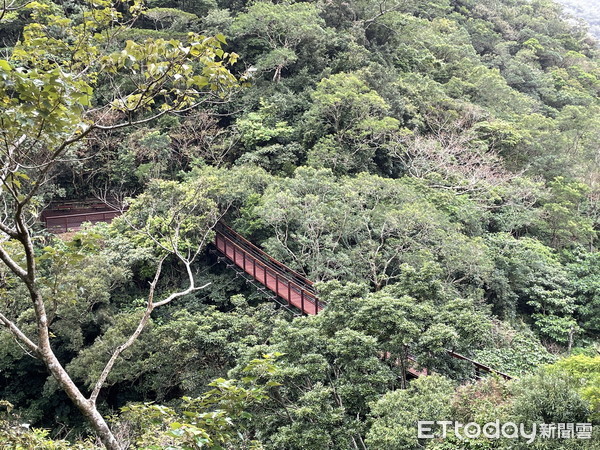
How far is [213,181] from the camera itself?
12273 millimetres

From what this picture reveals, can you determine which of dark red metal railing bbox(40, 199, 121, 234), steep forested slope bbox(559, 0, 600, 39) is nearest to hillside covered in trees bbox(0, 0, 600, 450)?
dark red metal railing bbox(40, 199, 121, 234)

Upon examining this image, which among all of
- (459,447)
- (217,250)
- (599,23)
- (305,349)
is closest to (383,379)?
(305,349)

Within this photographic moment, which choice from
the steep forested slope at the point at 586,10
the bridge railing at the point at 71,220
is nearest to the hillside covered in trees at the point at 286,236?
the bridge railing at the point at 71,220

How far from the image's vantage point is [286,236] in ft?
38.4

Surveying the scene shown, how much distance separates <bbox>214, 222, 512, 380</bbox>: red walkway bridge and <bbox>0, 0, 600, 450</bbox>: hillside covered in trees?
16.9 inches

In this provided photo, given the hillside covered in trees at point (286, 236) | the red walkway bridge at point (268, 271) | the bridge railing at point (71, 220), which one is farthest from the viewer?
the bridge railing at point (71, 220)

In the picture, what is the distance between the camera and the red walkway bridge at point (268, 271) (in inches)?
406

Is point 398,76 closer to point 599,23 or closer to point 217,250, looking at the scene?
point 217,250

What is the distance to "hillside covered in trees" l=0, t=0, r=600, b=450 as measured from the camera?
2998 mm

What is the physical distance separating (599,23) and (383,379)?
4230 inches

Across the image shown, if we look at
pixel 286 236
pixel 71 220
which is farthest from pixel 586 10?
pixel 71 220

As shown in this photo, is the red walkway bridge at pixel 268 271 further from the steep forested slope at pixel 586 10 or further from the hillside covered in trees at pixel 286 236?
the steep forested slope at pixel 586 10

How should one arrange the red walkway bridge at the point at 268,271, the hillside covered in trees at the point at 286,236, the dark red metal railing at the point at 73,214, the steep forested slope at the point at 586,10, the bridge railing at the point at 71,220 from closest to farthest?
the hillside covered in trees at the point at 286,236, the red walkway bridge at the point at 268,271, the bridge railing at the point at 71,220, the dark red metal railing at the point at 73,214, the steep forested slope at the point at 586,10

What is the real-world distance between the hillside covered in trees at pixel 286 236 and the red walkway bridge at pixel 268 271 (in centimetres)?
43
